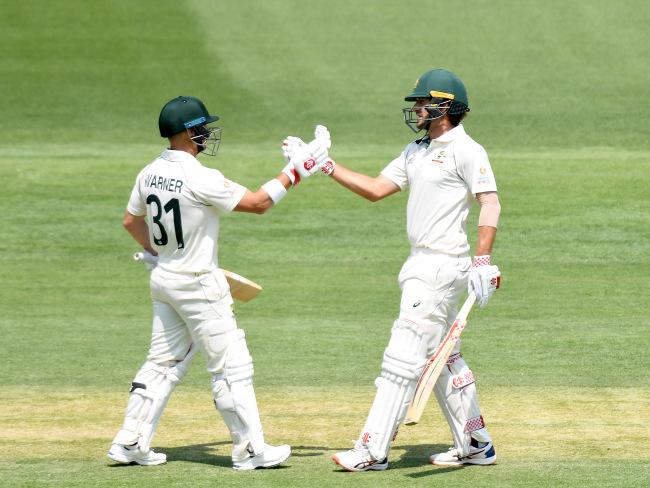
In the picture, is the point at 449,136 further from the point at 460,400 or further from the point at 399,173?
the point at 460,400

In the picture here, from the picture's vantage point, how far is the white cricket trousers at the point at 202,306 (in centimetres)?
771

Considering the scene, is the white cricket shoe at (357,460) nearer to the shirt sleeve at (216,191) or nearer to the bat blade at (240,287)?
the bat blade at (240,287)

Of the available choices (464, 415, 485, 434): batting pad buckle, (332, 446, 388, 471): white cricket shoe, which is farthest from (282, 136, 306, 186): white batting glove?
(464, 415, 485, 434): batting pad buckle

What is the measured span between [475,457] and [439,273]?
118 cm

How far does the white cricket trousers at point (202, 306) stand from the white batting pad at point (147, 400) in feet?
0.91

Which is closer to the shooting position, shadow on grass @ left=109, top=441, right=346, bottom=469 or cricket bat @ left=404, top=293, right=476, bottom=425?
cricket bat @ left=404, top=293, right=476, bottom=425

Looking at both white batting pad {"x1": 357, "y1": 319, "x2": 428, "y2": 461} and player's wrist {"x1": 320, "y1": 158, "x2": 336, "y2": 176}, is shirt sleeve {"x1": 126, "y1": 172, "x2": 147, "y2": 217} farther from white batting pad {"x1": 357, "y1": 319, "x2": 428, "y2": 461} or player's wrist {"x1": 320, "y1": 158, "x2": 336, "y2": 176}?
white batting pad {"x1": 357, "y1": 319, "x2": 428, "y2": 461}

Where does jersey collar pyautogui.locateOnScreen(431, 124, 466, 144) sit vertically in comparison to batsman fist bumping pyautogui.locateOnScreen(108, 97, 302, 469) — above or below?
above

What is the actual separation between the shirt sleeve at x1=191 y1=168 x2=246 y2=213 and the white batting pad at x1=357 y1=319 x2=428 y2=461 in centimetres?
127

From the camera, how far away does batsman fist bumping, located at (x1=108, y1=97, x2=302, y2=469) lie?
7.67 m

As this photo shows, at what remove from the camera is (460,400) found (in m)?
7.87

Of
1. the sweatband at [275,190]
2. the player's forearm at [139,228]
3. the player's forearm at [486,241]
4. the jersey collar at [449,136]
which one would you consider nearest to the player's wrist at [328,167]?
the sweatband at [275,190]

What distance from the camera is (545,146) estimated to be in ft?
64.1

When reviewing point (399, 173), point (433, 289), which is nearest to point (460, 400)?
point (433, 289)
